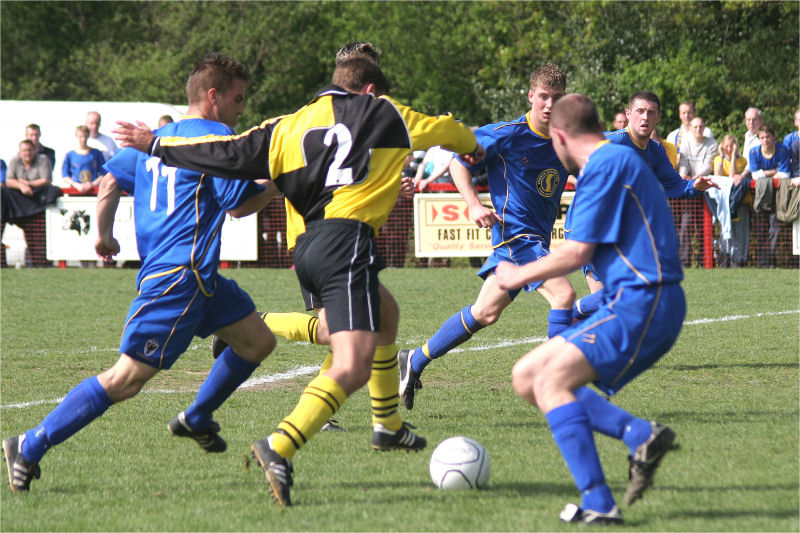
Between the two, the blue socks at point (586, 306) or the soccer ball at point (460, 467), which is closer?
the soccer ball at point (460, 467)

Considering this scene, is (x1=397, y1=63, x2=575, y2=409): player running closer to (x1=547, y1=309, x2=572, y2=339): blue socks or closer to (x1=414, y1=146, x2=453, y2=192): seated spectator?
(x1=547, y1=309, x2=572, y2=339): blue socks

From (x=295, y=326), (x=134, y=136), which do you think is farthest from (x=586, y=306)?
(x=134, y=136)

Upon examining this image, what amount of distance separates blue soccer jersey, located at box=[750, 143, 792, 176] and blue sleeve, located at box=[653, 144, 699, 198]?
291 inches

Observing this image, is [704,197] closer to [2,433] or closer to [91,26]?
[2,433]

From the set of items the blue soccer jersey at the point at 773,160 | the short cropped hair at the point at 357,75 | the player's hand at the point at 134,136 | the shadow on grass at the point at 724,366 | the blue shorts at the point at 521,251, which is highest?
the short cropped hair at the point at 357,75

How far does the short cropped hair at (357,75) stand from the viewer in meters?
4.66

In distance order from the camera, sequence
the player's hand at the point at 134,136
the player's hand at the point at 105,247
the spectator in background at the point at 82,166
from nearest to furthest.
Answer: the player's hand at the point at 134,136 < the player's hand at the point at 105,247 < the spectator in background at the point at 82,166

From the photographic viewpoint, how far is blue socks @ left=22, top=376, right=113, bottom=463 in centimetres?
460

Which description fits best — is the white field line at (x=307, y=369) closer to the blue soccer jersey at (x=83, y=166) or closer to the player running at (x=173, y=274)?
the player running at (x=173, y=274)

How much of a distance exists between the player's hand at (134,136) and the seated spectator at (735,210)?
1108 cm

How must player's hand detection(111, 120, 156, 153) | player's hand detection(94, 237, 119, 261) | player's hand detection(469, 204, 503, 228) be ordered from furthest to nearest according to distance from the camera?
player's hand detection(469, 204, 503, 228) → player's hand detection(94, 237, 119, 261) → player's hand detection(111, 120, 156, 153)

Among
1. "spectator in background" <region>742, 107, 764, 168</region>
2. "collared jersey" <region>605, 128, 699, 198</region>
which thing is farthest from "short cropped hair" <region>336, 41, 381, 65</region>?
"spectator in background" <region>742, 107, 764, 168</region>

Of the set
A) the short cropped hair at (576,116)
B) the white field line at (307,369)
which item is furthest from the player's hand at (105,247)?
the short cropped hair at (576,116)

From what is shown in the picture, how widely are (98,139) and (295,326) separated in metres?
12.2
